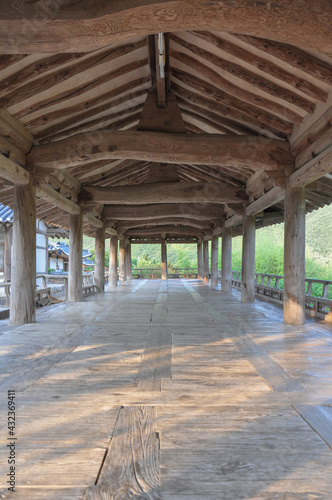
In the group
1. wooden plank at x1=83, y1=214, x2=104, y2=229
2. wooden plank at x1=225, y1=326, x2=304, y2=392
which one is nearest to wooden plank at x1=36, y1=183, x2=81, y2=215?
wooden plank at x1=83, y1=214, x2=104, y2=229

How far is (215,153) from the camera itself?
5.08 meters

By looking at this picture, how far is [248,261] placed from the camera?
26.2ft

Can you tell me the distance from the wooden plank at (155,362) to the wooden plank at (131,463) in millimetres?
570

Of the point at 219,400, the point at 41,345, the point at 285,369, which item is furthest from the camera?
the point at 41,345

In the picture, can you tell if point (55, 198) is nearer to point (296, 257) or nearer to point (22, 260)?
point (22, 260)

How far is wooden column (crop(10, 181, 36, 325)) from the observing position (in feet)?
17.1

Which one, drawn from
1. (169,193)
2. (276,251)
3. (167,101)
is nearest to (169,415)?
(167,101)

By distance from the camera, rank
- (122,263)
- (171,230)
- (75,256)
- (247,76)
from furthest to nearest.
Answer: (122,263)
(171,230)
(75,256)
(247,76)

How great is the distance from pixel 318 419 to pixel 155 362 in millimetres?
1651

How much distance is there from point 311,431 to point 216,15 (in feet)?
9.04

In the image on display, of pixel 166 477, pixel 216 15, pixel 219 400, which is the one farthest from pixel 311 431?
pixel 216 15

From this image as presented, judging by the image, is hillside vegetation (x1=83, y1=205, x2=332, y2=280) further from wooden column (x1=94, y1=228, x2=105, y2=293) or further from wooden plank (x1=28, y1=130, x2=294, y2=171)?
wooden plank (x1=28, y1=130, x2=294, y2=171)

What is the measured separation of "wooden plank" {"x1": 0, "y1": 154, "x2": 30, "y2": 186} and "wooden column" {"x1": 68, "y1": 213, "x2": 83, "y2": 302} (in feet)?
9.73

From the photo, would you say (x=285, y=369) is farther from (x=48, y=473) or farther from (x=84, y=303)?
(x=84, y=303)
